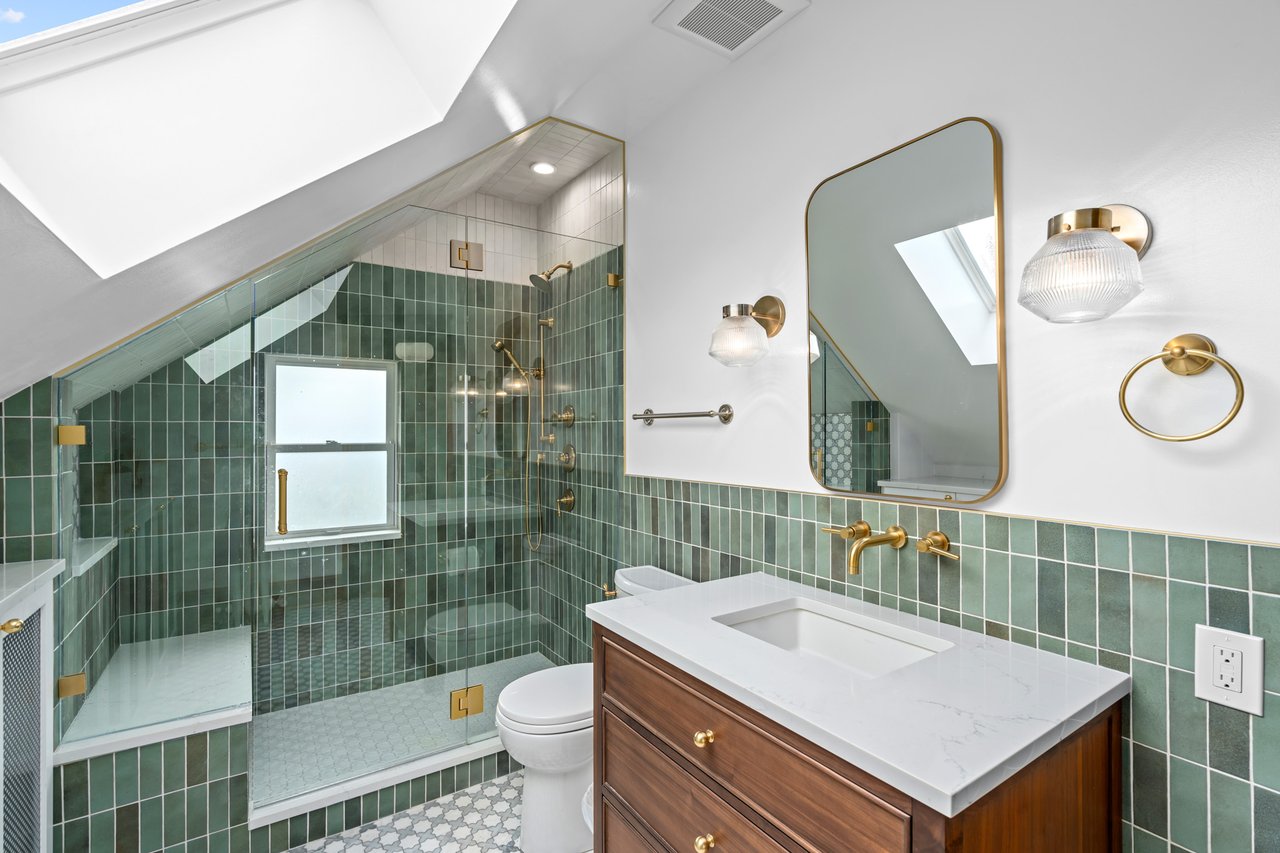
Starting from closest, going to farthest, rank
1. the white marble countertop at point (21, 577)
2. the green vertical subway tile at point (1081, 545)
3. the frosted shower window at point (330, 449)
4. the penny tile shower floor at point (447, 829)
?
the green vertical subway tile at point (1081, 545) < the white marble countertop at point (21, 577) < the penny tile shower floor at point (447, 829) < the frosted shower window at point (330, 449)

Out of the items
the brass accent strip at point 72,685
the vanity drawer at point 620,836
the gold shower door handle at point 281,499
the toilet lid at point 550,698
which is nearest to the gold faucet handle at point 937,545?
the vanity drawer at point 620,836

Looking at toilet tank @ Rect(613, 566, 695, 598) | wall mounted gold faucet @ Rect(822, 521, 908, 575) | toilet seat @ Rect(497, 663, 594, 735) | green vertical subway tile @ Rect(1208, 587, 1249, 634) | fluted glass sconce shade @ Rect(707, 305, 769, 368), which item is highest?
fluted glass sconce shade @ Rect(707, 305, 769, 368)

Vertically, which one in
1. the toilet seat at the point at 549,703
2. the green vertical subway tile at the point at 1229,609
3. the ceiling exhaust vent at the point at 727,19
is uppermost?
the ceiling exhaust vent at the point at 727,19

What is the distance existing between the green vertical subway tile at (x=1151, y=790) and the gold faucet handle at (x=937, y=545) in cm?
44

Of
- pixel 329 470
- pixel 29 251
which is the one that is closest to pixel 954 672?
pixel 29 251

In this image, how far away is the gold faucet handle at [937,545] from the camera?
1.33 m

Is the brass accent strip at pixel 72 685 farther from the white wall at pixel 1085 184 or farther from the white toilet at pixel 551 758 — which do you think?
the white wall at pixel 1085 184

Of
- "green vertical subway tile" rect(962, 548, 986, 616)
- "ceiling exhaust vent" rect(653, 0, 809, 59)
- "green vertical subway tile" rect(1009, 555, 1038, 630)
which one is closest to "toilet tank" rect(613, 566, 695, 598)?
"green vertical subway tile" rect(962, 548, 986, 616)

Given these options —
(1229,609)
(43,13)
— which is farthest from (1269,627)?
(43,13)

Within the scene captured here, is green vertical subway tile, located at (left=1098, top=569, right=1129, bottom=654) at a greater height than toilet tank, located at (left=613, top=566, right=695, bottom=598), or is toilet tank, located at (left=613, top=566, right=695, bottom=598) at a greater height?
green vertical subway tile, located at (left=1098, top=569, right=1129, bottom=654)

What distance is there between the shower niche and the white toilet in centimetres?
52

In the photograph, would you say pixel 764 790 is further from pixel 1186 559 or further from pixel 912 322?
pixel 912 322

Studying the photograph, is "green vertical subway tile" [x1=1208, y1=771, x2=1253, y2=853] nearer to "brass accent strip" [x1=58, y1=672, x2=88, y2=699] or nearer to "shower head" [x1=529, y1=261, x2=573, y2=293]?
"shower head" [x1=529, y1=261, x2=573, y2=293]

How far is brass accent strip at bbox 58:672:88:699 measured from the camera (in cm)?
172
